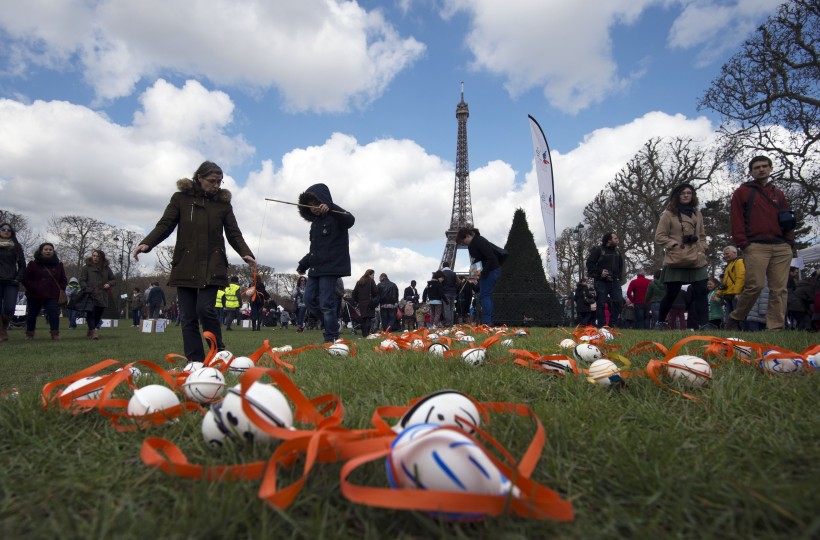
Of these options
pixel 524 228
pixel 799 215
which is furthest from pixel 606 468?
pixel 799 215

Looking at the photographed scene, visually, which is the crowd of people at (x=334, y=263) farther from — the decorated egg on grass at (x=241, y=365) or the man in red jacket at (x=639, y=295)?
the decorated egg on grass at (x=241, y=365)

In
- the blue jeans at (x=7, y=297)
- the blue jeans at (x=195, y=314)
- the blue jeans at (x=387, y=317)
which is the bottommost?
the blue jeans at (x=387, y=317)

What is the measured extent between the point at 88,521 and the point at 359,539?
71 cm

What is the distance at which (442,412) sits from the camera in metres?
1.59

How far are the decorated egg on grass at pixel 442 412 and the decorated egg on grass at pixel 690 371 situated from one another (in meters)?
1.33

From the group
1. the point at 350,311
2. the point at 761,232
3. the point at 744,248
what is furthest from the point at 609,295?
the point at 350,311

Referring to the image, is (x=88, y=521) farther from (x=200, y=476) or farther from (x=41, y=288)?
(x=41, y=288)

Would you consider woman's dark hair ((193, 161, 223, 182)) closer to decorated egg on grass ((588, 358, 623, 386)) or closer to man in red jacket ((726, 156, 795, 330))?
decorated egg on grass ((588, 358, 623, 386))

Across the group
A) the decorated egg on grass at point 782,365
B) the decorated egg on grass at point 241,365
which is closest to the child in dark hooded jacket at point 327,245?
the decorated egg on grass at point 241,365

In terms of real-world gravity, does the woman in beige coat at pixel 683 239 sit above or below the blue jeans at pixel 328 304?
above

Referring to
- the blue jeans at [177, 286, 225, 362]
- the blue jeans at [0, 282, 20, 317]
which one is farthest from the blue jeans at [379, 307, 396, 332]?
the blue jeans at [177, 286, 225, 362]

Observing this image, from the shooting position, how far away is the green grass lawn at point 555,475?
112 cm

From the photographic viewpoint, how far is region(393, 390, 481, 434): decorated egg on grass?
156 cm

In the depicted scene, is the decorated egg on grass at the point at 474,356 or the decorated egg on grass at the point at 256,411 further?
the decorated egg on grass at the point at 474,356
